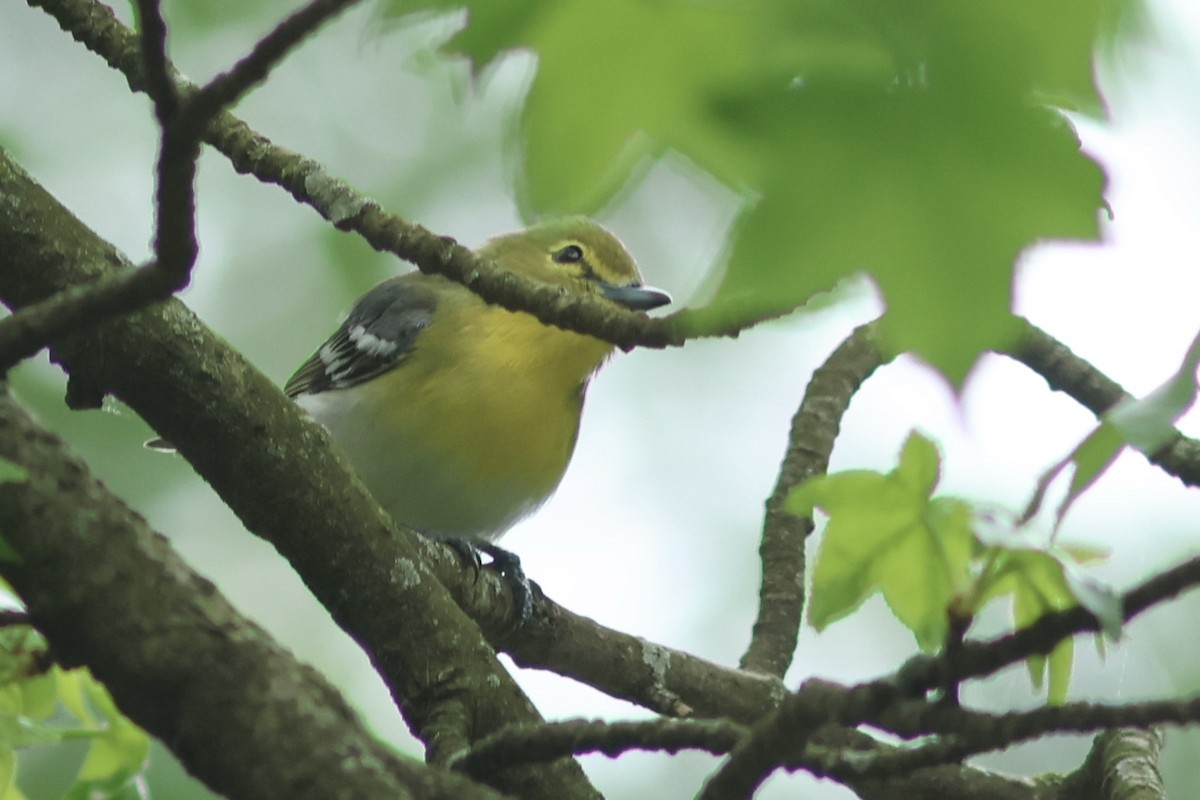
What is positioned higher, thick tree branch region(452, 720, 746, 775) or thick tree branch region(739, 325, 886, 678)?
thick tree branch region(739, 325, 886, 678)

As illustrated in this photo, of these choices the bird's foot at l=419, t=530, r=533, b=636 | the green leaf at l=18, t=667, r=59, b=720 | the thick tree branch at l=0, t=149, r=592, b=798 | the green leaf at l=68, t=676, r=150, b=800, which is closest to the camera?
the green leaf at l=68, t=676, r=150, b=800

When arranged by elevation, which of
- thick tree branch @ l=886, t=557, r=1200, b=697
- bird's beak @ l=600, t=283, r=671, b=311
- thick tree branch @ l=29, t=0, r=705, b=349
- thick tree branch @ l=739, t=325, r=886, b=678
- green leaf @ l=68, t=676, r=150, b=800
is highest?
bird's beak @ l=600, t=283, r=671, b=311

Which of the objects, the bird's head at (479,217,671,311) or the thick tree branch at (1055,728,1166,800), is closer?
the thick tree branch at (1055,728,1166,800)

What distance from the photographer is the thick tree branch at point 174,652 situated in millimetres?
1702

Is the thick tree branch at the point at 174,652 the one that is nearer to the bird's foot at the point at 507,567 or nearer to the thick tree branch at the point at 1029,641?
the thick tree branch at the point at 1029,641

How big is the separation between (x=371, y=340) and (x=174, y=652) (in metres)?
4.15

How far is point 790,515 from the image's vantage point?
3.99 m

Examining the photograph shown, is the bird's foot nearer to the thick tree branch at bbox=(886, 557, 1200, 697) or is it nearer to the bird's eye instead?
the bird's eye

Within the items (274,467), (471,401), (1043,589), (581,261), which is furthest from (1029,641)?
(581,261)

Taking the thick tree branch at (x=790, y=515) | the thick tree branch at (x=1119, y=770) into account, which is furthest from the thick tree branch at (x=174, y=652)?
the thick tree branch at (x=790, y=515)

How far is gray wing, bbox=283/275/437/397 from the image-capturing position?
18.8ft

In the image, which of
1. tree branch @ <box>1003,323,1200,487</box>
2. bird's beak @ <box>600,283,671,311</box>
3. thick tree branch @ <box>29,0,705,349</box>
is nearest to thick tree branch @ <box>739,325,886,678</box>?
tree branch @ <box>1003,323,1200,487</box>

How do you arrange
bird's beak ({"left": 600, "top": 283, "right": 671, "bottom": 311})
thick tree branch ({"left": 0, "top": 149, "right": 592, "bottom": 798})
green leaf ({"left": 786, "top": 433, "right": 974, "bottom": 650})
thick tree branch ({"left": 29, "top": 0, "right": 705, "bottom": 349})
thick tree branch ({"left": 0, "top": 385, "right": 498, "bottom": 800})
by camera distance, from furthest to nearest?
bird's beak ({"left": 600, "top": 283, "right": 671, "bottom": 311})
thick tree branch ({"left": 0, "top": 149, "right": 592, "bottom": 798})
thick tree branch ({"left": 29, "top": 0, "right": 705, "bottom": 349})
thick tree branch ({"left": 0, "top": 385, "right": 498, "bottom": 800})
green leaf ({"left": 786, "top": 433, "right": 974, "bottom": 650})

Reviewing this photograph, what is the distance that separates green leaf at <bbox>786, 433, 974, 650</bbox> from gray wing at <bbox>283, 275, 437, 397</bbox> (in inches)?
164
